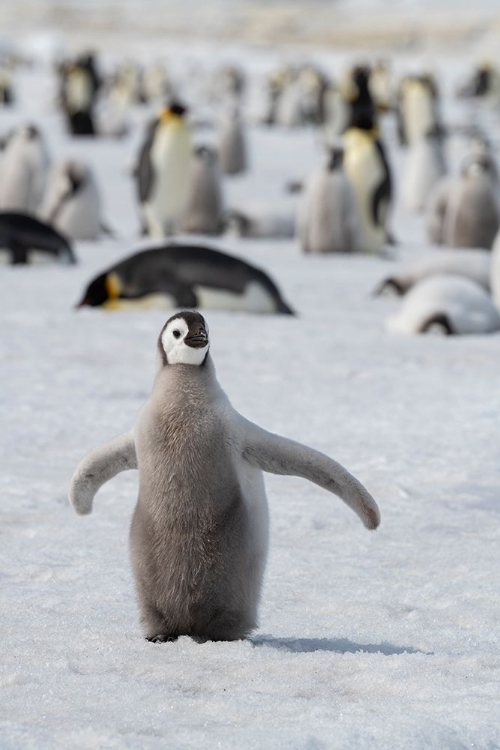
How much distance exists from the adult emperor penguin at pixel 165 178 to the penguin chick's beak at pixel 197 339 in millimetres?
10443

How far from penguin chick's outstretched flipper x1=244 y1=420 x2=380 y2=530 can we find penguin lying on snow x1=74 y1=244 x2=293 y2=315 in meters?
4.96

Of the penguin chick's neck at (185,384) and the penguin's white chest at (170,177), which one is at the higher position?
the penguin's white chest at (170,177)

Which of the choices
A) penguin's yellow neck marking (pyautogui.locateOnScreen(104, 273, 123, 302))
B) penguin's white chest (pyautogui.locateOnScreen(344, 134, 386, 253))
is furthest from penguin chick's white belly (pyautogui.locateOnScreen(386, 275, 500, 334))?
penguin's white chest (pyautogui.locateOnScreen(344, 134, 386, 253))

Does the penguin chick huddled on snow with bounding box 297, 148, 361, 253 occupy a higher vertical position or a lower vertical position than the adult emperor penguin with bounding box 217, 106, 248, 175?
lower

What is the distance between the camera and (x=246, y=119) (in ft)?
103

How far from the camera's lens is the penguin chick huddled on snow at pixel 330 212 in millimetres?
11141

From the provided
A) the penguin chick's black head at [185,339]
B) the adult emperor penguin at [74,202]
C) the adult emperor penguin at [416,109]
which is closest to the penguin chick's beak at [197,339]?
the penguin chick's black head at [185,339]

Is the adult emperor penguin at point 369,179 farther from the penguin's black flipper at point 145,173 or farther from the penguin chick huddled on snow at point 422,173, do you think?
the penguin chick huddled on snow at point 422,173

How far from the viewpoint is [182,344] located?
8.64 ft

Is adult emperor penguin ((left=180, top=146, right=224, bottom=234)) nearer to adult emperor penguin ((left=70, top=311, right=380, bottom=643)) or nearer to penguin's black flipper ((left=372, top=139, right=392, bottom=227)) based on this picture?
penguin's black flipper ((left=372, top=139, right=392, bottom=227))

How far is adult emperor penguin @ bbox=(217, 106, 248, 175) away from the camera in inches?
761

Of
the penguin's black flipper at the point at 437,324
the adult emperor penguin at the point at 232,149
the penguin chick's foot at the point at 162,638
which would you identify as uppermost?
the adult emperor penguin at the point at 232,149

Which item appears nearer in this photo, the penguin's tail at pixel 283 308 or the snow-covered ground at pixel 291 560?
Result: the snow-covered ground at pixel 291 560

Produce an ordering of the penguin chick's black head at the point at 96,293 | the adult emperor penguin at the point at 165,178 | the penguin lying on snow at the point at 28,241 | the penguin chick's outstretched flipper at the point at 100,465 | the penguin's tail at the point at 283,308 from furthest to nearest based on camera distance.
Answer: the adult emperor penguin at the point at 165,178 < the penguin lying on snow at the point at 28,241 < the penguin's tail at the point at 283,308 < the penguin chick's black head at the point at 96,293 < the penguin chick's outstretched flipper at the point at 100,465
